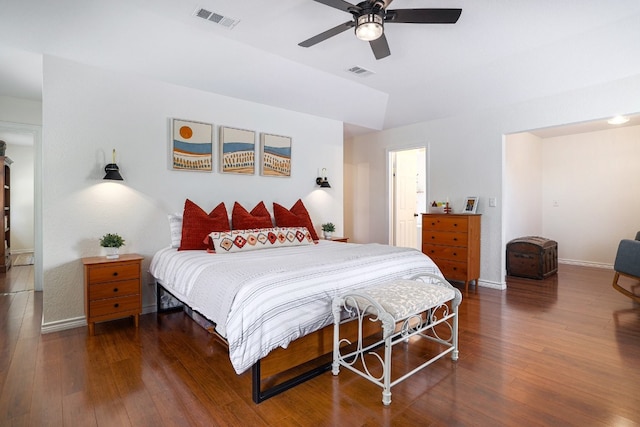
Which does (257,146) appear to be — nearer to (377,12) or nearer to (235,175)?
(235,175)

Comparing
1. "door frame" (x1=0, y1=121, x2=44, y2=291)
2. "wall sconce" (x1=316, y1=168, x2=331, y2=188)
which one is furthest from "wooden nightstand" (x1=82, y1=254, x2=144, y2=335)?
"wall sconce" (x1=316, y1=168, x2=331, y2=188)

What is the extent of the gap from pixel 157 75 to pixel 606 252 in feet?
24.6

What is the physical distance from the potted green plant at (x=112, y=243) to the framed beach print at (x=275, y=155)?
187cm

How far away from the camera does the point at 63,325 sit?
3.08 meters

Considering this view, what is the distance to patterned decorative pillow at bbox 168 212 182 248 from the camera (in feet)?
11.4

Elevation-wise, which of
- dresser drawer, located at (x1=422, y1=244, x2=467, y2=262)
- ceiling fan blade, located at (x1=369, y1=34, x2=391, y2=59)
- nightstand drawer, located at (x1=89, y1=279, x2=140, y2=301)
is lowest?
nightstand drawer, located at (x1=89, y1=279, x2=140, y2=301)

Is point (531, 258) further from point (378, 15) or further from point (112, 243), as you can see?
point (112, 243)

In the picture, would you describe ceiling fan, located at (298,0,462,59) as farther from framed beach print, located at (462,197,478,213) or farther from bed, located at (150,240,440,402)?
framed beach print, located at (462,197,478,213)

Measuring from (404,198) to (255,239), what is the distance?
11.8 feet

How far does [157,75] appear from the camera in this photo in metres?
3.48

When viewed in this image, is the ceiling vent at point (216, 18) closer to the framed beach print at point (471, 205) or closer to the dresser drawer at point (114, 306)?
the dresser drawer at point (114, 306)

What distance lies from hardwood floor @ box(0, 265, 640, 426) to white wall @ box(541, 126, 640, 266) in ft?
10.6

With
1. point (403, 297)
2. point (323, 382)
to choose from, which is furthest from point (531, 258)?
point (323, 382)

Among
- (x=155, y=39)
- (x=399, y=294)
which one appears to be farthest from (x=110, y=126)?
(x=399, y=294)
